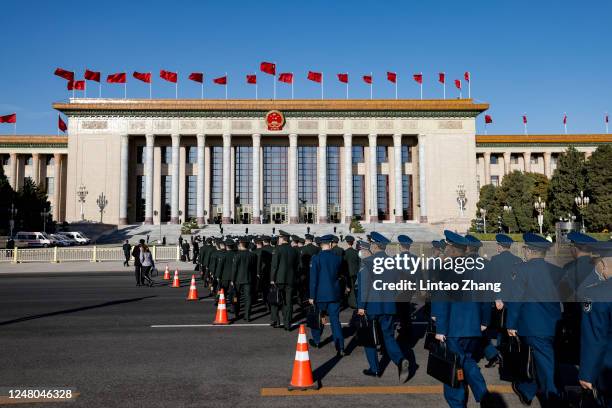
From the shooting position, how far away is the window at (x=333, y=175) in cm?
6575

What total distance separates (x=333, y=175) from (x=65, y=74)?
3560 cm

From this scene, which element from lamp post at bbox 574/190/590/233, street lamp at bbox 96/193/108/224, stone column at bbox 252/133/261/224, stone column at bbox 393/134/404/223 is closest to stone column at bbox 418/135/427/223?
stone column at bbox 393/134/404/223

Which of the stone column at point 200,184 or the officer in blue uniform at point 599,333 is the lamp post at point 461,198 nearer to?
the stone column at point 200,184

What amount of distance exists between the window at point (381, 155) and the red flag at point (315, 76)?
1368cm

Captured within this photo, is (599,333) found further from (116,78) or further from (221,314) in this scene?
(116,78)

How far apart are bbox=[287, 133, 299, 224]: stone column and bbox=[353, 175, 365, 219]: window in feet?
28.9

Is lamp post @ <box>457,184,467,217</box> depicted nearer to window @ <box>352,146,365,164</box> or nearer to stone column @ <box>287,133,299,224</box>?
window @ <box>352,146,365,164</box>

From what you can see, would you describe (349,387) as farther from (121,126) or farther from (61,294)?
(121,126)

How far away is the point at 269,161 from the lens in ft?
217

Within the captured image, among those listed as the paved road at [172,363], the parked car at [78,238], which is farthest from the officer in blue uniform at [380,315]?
the parked car at [78,238]

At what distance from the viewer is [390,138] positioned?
2579 inches

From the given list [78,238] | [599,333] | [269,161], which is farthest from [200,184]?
[599,333]

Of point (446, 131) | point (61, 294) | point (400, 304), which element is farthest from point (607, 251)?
point (446, 131)

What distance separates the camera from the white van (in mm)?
45447
